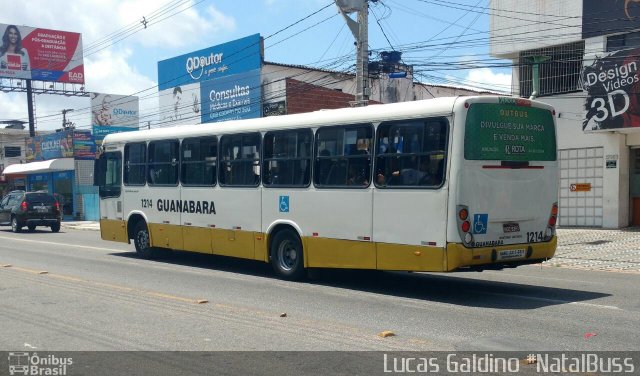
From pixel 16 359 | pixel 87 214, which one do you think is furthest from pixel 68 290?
pixel 87 214

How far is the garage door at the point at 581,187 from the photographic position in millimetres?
22125

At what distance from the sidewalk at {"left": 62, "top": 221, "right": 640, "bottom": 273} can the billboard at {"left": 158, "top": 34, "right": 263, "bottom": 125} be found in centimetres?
1808

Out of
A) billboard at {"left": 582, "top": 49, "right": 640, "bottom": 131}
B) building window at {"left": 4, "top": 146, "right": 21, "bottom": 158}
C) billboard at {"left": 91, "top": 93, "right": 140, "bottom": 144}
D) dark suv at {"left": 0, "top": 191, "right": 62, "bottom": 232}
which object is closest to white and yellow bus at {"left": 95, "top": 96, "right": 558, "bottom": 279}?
billboard at {"left": 582, "top": 49, "right": 640, "bottom": 131}

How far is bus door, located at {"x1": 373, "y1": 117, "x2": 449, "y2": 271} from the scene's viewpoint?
31.9ft

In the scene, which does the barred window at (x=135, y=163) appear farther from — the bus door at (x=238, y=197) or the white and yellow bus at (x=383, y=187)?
the bus door at (x=238, y=197)

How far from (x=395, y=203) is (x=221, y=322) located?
11.1ft

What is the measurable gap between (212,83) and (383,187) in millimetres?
27703

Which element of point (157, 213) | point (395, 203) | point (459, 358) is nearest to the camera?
point (459, 358)

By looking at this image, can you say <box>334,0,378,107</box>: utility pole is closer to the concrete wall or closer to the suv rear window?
the concrete wall

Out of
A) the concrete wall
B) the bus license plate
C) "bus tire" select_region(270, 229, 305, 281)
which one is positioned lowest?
"bus tire" select_region(270, 229, 305, 281)

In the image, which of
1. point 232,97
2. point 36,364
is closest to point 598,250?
point 36,364

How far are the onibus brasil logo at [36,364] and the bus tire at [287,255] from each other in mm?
5749

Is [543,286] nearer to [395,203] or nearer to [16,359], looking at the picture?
[395,203]

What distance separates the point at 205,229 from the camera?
1416cm
